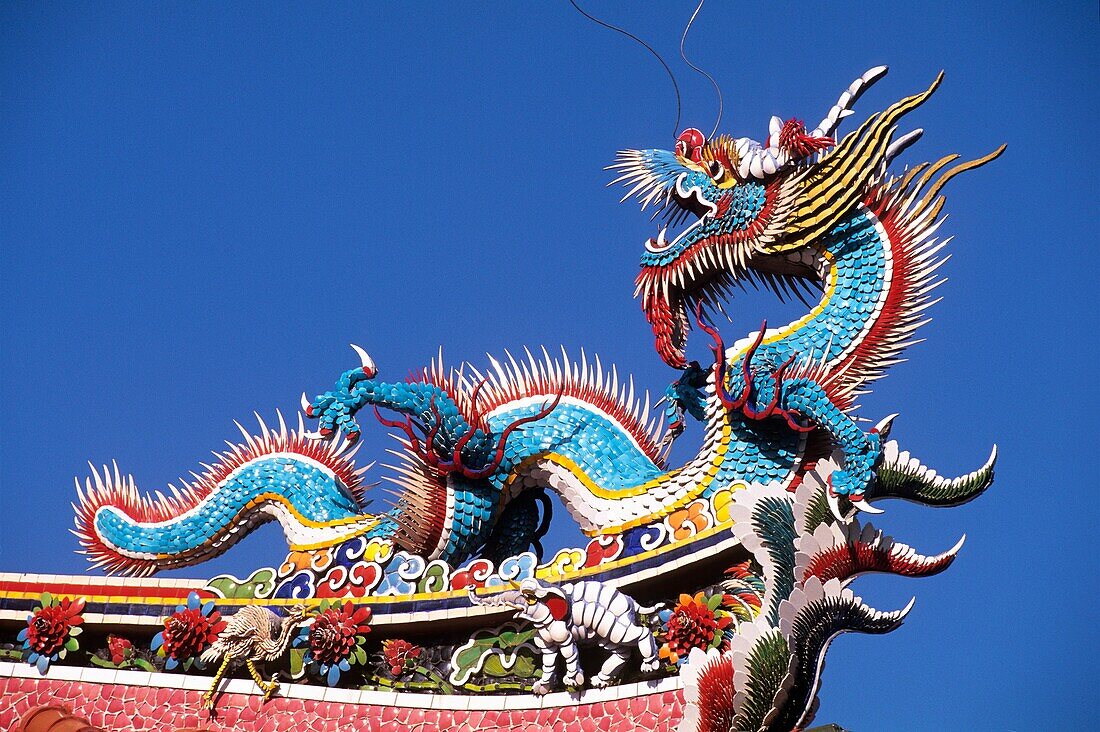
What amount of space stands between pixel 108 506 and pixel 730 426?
5657 mm

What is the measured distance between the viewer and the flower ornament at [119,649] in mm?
12734

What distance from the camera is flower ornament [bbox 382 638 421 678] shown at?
40.1ft

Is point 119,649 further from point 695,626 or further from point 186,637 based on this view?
point 695,626

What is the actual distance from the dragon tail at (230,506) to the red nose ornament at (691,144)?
3.86m

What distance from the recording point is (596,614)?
11.6 meters

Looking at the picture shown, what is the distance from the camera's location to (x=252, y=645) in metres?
12.4

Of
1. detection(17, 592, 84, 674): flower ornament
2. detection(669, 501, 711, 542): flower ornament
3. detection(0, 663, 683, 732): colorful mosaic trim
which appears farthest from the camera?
detection(17, 592, 84, 674): flower ornament

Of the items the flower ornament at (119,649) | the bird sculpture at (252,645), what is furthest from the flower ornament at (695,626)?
the flower ornament at (119,649)

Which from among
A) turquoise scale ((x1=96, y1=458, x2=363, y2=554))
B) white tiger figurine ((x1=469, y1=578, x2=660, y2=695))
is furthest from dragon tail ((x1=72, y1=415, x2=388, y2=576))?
white tiger figurine ((x1=469, y1=578, x2=660, y2=695))

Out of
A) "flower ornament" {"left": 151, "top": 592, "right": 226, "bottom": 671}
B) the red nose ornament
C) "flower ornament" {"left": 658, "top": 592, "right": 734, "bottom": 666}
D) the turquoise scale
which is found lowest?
"flower ornament" {"left": 658, "top": 592, "right": 734, "bottom": 666}

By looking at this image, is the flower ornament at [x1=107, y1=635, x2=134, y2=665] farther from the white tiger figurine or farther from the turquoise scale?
the white tiger figurine

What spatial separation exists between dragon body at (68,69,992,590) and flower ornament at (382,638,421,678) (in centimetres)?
97

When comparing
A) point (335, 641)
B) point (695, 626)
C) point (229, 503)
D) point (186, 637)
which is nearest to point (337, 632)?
point (335, 641)

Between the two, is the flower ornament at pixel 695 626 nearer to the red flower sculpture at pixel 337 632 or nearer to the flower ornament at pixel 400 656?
the flower ornament at pixel 400 656
